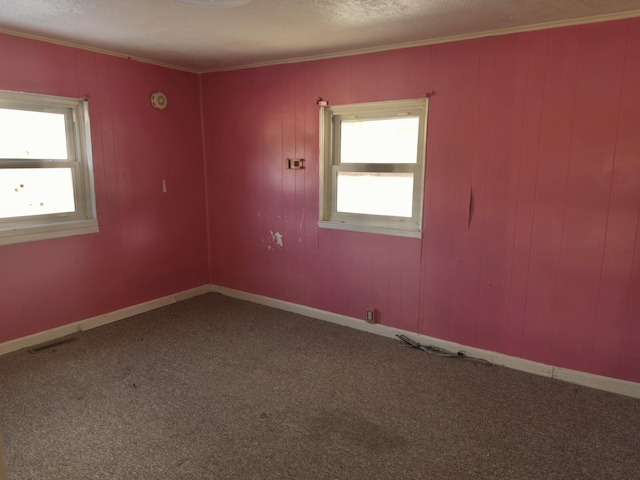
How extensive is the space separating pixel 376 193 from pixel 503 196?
3.51ft

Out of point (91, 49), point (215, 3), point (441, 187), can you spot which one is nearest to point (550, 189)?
point (441, 187)

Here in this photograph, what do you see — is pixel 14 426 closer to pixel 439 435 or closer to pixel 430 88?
pixel 439 435

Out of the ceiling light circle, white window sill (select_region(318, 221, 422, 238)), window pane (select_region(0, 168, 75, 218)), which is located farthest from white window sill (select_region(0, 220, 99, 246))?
the ceiling light circle

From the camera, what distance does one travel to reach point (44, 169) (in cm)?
351

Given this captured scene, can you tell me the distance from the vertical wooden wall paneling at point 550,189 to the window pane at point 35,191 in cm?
373

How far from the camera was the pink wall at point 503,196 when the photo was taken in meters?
2.74

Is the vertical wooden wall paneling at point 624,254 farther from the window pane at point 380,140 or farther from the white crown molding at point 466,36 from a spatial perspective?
the window pane at point 380,140

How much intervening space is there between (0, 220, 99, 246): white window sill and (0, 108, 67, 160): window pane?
1.84 feet

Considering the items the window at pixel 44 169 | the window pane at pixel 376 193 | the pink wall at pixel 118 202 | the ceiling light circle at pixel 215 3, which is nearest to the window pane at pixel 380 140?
the window pane at pixel 376 193

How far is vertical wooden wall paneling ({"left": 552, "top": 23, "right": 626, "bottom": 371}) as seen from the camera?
2670mm

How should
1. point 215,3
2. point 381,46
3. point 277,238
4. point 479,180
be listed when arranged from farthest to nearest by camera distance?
point 277,238 < point 381,46 < point 479,180 < point 215,3

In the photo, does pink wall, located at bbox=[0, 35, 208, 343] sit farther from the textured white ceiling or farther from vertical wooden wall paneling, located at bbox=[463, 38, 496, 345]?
vertical wooden wall paneling, located at bbox=[463, 38, 496, 345]

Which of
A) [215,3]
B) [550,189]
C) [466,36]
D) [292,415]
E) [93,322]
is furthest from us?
[93,322]

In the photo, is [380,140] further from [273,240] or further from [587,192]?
[587,192]
